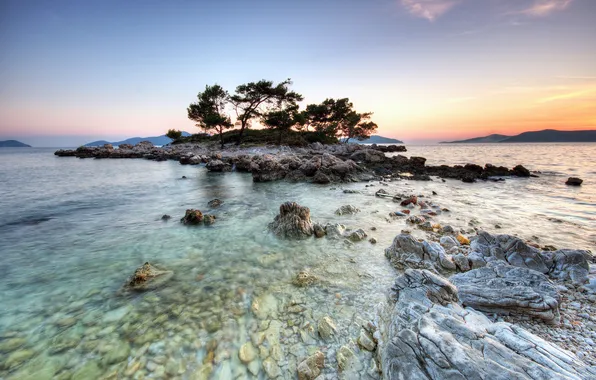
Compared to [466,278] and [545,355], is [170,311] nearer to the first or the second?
[545,355]

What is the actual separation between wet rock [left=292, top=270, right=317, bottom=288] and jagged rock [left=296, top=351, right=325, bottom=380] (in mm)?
1932

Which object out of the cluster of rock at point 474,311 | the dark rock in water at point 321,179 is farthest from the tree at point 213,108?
the cluster of rock at point 474,311

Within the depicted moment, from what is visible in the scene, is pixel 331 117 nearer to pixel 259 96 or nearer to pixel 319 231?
pixel 259 96

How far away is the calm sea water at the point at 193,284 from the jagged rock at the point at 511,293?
1600 mm

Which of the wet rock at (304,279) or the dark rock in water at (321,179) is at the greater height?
the dark rock in water at (321,179)

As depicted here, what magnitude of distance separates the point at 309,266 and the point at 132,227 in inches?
323

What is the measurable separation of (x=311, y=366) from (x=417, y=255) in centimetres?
423

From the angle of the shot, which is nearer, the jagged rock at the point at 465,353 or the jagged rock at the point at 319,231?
the jagged rock at the point at 465,353

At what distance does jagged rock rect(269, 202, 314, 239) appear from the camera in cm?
829

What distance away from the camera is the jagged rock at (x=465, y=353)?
2.30 meters

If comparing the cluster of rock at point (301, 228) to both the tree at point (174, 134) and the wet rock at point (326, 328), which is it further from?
the tree at point (174, 134)

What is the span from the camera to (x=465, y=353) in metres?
2.47

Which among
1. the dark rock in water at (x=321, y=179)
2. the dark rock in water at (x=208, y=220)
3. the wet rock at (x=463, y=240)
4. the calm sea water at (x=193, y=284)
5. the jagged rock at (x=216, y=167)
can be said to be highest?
the jagged rock at (x=216, y=167)

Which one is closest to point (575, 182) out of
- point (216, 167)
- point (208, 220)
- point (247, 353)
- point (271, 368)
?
point (271, 368)
